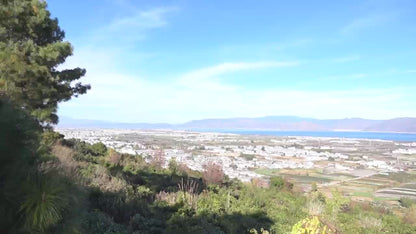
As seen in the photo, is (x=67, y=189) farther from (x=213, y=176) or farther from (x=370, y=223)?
(x=213, y=176)

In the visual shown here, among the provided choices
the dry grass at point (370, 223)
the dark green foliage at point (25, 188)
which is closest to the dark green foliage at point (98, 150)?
the dry grass at point (370, 223)

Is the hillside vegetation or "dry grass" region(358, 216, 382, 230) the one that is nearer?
the hillside vegetation

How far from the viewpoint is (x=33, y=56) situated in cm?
970

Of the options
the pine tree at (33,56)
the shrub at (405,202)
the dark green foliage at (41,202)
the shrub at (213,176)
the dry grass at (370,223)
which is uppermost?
the pine tree at (33,56)

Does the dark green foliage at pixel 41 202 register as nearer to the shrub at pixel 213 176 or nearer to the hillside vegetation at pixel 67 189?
the hillside vegetation at pixel 67 189

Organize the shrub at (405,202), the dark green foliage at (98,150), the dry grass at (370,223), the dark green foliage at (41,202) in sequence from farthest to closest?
the shrub at (405,202) → the dark green foliage at (98,150) → the dry grass at (370,223) → the dark green foliage at (41,202)

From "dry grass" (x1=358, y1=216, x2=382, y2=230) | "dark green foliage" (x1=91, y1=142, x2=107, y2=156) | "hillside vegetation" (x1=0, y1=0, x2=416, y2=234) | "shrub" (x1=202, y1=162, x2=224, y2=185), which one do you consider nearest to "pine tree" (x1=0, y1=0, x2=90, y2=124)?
"hillside vegetation" (x1=0, y1=0, x2=416, y2=234)

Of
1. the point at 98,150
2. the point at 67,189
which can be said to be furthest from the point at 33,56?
the point at 67,189

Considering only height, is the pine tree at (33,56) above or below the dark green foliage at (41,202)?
above

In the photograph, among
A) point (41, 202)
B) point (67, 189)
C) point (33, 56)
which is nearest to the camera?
point (41, 202)

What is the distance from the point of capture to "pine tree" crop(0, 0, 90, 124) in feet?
30.3

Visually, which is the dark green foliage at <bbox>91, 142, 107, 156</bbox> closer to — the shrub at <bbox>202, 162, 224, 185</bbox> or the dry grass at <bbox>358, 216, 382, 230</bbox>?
the shrub at <bbox>202, 162, 224, 185</bbox>

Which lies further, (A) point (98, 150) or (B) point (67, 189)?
(A) point (98, 150)

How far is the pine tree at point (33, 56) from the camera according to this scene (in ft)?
30.3
